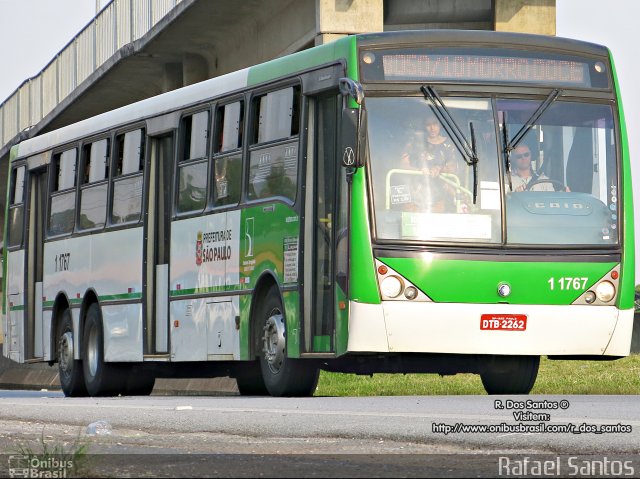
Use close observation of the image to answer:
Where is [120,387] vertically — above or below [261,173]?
below

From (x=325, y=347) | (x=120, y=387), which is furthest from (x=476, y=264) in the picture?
(x=120, y=387)

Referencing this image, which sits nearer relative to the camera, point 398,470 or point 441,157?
point 398,470

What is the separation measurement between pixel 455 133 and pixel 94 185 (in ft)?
23.7

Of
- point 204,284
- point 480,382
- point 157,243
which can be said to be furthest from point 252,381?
point 480,382

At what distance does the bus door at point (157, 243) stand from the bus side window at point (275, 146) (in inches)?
98.5

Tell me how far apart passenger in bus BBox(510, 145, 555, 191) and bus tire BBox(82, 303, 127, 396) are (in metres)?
7.37

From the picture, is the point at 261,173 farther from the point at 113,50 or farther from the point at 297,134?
the point at 113,50

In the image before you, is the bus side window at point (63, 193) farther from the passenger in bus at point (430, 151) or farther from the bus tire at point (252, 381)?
the passenger in bus at point (430, 151)

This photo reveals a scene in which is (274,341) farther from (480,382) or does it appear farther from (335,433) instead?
(335,433)

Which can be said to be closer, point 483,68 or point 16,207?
point 483,68

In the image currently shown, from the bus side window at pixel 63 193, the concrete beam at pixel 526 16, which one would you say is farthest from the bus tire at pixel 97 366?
the concrete beam at pixel 526 16

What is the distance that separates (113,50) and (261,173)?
59.3ft

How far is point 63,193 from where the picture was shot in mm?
22672

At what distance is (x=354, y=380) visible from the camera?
21.4 metres
